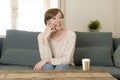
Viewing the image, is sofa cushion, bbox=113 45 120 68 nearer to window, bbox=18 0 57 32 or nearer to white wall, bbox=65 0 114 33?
white wall, bbox=65 0 114 33

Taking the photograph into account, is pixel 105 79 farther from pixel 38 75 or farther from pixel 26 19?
pixel 26 19

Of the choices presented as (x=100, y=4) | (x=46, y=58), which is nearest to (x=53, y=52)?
(x=46, y=58)

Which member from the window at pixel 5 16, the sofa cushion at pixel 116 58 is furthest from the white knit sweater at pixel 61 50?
the window at pixel 5 16

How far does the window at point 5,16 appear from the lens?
3617mm

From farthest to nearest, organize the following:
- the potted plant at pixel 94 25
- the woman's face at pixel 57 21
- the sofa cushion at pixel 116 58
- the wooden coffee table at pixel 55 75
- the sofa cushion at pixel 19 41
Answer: the potted plant at pixel 94 25 < the sofa cushion at pixel 19 41 < the sofa cushion at pixel 116 58 < the woman's face at pixel 57 21 < the wooden coffee table at pixel 55 75

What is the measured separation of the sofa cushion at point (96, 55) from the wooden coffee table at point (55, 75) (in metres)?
1.05

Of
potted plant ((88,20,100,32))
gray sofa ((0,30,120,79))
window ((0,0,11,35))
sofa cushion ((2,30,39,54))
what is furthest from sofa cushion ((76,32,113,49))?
window ((0,0,11,35))

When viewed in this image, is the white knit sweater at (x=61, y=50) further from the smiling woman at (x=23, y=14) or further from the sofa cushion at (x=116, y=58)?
the smiling woman at (x=23, y=14)

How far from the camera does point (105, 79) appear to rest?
5.68 feet

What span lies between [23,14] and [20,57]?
913 millimetres

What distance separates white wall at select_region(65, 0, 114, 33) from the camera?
12.1 feet

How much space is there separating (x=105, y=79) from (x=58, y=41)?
99 centimetres

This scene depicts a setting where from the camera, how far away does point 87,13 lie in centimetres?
370

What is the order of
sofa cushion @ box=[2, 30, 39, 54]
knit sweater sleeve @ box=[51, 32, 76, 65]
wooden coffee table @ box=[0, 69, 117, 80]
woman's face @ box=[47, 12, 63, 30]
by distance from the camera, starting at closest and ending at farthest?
wooden coffee table @ box=[0, 69, 117, 80]
knit sweater sleeve @ box=[51, 32, 76, 65]
woman's face @ box=[47, 12, 63, 30]
sofa cushion @ box=[2, 30, 39, 54]
